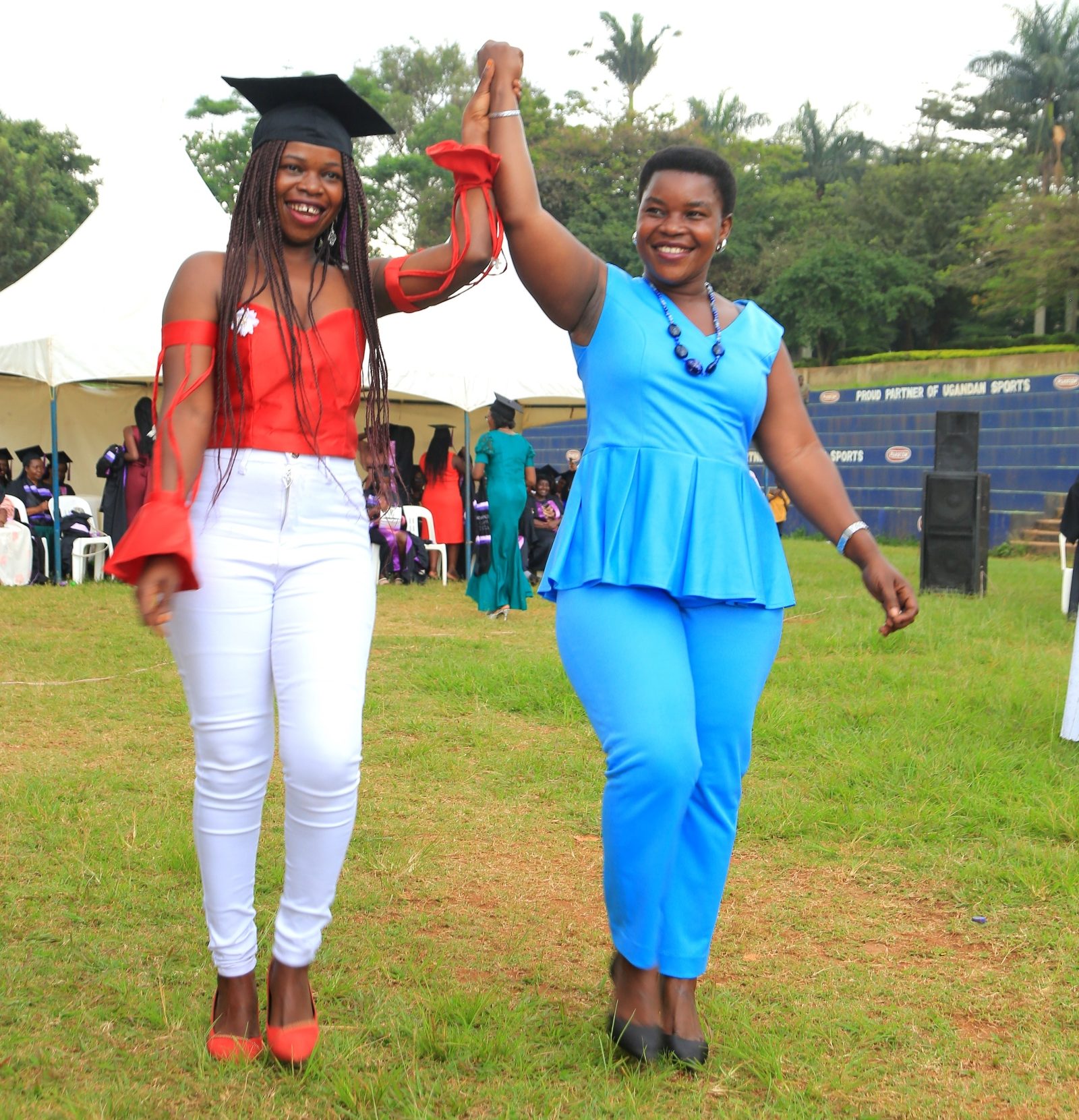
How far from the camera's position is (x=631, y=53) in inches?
1956

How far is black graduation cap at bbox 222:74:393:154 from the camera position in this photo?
2.53 metres

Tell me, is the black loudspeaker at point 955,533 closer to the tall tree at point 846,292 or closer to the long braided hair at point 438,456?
the long braided hair at point 438,456

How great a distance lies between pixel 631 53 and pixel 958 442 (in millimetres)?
41343

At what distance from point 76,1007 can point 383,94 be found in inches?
1695

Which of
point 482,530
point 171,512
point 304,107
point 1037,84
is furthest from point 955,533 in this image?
point 1037,84

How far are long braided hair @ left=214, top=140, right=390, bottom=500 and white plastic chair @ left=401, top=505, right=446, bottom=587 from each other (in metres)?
11.1

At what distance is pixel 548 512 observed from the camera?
47.3 ft

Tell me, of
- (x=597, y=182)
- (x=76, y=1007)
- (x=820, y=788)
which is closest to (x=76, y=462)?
(x=820, y=788)

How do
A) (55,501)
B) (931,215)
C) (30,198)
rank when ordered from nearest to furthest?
1. (55,501)
2. (30,198)
3. (931,215)

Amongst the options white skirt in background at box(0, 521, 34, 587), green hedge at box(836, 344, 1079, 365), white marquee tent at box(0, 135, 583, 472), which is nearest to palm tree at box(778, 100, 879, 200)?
green hedge at box(836, 344, 1079, 365)

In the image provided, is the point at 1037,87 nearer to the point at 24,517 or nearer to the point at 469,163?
the point at 24,517

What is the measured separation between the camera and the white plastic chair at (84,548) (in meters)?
13.0

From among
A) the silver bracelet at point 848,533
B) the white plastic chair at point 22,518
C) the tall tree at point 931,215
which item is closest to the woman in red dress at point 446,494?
the white plastic chair at point 22,518

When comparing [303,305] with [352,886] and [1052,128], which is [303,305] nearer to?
[352,886]
